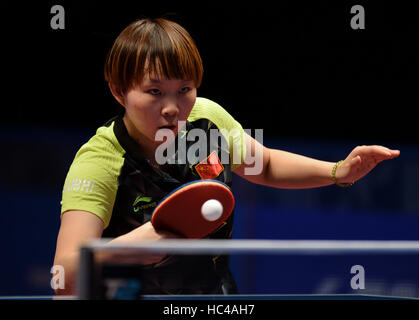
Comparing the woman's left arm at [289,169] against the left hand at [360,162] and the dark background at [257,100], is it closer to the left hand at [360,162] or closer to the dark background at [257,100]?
the left hand at [360,162]

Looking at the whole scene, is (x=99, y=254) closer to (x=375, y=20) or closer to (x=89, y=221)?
(x=89, y=221)

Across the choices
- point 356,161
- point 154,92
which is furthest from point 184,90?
point 356,161

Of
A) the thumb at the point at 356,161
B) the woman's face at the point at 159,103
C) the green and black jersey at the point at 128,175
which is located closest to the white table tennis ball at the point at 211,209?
the green and black jersey at the point at 128,175

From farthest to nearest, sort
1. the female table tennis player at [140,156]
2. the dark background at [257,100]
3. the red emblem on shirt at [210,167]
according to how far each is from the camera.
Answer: the dark background at [257,100], the red emblem on shirt at [210,167], the female table tennis player at [140,156]

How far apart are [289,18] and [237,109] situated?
705 millimetres

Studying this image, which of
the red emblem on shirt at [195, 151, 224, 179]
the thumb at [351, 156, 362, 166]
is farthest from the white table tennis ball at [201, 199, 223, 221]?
the thumb at [351, 156, 362, 166]

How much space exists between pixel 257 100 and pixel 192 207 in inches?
121

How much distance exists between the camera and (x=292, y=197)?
342 centimetres

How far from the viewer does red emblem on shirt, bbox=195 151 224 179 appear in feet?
4.85

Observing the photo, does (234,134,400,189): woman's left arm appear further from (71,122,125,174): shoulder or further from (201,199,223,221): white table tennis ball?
(201,199,223,221): white table tennis ball

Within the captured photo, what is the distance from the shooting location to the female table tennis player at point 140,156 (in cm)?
127

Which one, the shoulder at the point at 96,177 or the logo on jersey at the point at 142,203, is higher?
the shoulder at the point at 96,177

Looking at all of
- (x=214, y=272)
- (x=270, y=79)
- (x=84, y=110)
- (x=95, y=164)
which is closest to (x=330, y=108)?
(x=270, y=79)

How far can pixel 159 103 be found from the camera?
128cm
